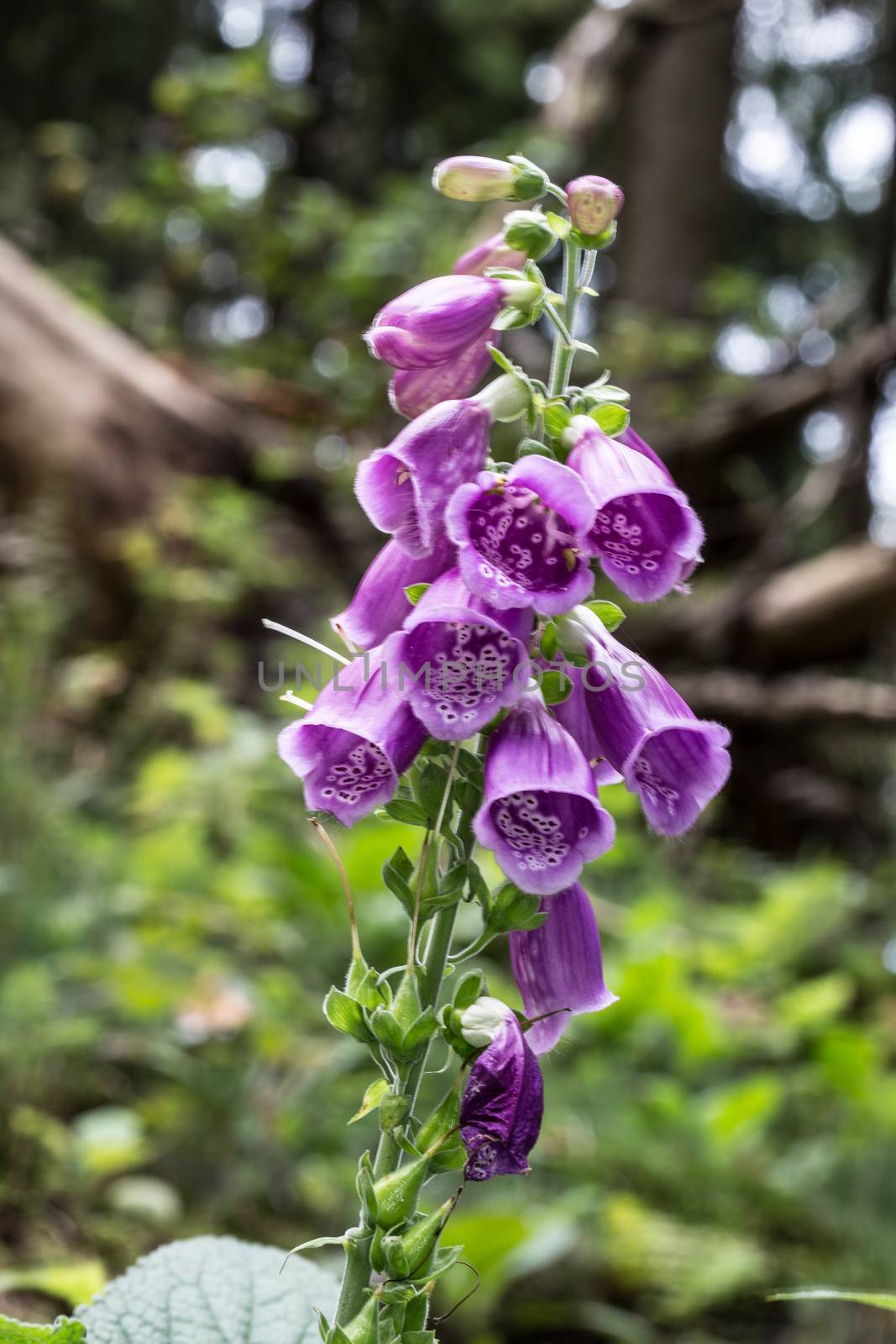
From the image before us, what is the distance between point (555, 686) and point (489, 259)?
442 millimetres

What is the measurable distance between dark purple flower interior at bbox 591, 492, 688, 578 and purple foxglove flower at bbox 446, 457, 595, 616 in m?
0.05

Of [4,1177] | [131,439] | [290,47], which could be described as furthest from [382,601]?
[290,47]

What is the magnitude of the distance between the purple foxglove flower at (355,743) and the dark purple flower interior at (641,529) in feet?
0.69

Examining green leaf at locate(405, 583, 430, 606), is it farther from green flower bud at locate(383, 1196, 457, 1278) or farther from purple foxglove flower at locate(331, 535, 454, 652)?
green flower bud at locate(383, 1196, 457, 1278)

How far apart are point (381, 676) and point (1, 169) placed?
10365 millimetres

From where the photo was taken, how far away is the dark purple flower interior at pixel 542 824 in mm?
856

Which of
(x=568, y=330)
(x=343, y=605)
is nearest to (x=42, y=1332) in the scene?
(x=568, y=330)

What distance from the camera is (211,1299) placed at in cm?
101

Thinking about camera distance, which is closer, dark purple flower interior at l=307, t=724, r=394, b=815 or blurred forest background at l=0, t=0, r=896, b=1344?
dark purple flower interior at l=307, t=724, r=394, b=815

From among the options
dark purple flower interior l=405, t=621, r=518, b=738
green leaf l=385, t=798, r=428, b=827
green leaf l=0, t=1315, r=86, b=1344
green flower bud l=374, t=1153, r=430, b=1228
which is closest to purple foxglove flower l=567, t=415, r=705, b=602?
dark purple flower interior l=405, t=621, r=518, b=738

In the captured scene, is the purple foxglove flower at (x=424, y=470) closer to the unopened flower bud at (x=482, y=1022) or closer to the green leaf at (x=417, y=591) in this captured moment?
the green leaf at (x=417, y=591)

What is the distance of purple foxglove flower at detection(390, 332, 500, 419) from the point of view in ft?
3.35

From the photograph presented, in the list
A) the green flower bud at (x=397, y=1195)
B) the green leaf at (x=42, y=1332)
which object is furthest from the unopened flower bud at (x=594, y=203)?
the green leaf at (x=42, y=1332)

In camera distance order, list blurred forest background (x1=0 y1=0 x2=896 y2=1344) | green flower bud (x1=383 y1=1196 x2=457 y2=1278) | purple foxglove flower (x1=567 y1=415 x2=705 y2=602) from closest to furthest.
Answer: green flower bud (x1=383 y1=1196 x2=457 y2=1278)
purple foxglove flower (x1=567 y1=415 x2=705 y2=602)
blurred forest background (x1=0 y1=0 x2=896 y2=1344)
